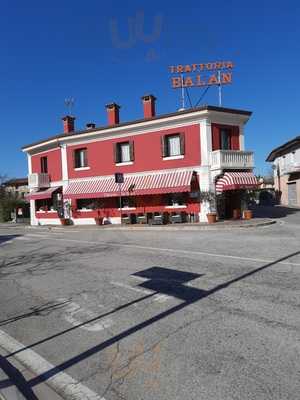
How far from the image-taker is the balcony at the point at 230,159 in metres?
23.6

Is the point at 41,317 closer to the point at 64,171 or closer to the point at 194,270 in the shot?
the point at 194,270

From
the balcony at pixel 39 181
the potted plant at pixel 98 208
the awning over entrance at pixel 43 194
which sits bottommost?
the potted plant at pixel 98 208

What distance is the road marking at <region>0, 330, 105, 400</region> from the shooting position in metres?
4.05

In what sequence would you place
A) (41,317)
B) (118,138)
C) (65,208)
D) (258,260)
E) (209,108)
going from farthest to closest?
(65,208)
(118,138)
(209,108)
(258,260)
(41,317)

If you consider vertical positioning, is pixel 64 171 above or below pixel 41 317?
above

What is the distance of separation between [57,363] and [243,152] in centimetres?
2168

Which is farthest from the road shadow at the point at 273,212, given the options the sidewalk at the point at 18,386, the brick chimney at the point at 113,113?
the sidewalk at the point at 18,386

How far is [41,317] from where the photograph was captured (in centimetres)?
676

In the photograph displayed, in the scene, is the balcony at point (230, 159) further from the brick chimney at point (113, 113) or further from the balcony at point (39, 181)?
the balcony at point (39, 181)

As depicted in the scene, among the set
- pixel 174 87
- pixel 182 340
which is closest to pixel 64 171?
pixel 174 87

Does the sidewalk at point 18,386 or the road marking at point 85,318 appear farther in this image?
the road marking at point 85,318

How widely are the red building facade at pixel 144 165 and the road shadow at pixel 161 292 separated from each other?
13318 millimetres

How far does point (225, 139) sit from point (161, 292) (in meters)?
19.1

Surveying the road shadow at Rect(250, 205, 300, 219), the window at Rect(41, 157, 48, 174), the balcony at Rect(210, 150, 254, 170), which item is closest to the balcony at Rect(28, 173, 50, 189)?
the window at Rect(41, 157, 48, 174)
